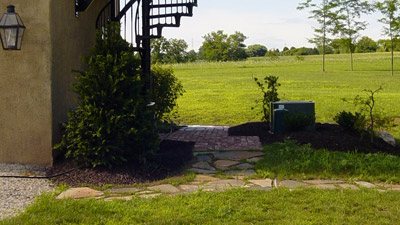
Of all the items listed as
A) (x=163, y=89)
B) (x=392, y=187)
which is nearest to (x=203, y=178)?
(x=392, y=187)

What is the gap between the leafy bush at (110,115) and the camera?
223 inches

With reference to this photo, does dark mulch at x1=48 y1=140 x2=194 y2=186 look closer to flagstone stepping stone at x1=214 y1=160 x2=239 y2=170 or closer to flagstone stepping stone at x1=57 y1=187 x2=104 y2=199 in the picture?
flagstone stepping stone at x1=57 y1=187 x2=104 y2=199

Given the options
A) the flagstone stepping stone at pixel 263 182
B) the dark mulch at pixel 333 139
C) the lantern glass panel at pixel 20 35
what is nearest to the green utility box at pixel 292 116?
the dark mulch at pixel 333 139

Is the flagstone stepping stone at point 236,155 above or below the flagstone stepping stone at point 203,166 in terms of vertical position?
above

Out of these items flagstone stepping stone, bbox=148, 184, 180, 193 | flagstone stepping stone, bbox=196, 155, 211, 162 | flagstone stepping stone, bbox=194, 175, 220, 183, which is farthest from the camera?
flagstone stepping stone, bbox=196, 155, 211, 162

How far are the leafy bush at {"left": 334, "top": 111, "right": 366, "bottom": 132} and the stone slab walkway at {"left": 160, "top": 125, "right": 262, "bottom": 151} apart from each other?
159 cm

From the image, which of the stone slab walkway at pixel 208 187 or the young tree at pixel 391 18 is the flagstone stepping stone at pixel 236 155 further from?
the young tree at pixel 391 18

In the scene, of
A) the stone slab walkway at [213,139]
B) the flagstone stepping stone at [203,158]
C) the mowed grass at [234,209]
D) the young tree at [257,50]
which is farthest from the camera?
the young tree at [257,50]

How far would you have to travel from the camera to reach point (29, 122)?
5977 mm

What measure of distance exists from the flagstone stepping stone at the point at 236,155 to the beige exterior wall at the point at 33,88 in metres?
2.36

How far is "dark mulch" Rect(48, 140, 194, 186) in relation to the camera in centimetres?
537

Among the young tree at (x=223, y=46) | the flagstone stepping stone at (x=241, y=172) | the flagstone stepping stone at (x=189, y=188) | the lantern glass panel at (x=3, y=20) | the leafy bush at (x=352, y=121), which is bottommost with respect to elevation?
the flagstone stepping stone at (x=189, y=188)

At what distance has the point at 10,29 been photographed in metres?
5.62

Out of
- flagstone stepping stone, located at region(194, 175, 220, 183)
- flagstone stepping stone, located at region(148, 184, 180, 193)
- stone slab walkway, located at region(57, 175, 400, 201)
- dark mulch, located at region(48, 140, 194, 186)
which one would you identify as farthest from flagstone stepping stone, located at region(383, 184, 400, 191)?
dark mulch, located at region(48, 140, 194, 186)
